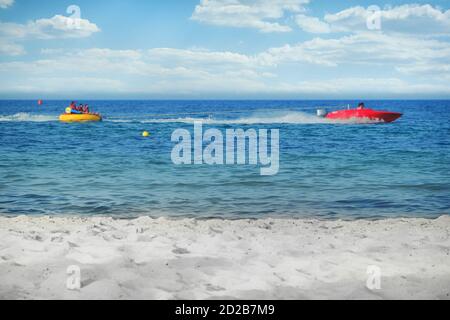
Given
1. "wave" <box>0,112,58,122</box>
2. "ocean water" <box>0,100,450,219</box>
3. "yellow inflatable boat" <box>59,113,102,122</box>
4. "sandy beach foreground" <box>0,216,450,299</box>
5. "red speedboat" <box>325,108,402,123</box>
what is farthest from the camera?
"wave" <box>0,112,58,122</box>

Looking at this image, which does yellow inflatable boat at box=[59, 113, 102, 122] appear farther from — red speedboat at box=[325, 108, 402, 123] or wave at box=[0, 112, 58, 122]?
red speedboat at box=[325, 108, 402, 123]

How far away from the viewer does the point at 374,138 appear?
3684cm

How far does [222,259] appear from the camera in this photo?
7.66 metres

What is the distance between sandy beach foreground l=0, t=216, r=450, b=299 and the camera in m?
6.41

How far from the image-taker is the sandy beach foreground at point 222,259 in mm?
6410

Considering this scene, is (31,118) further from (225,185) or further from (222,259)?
(222,259)

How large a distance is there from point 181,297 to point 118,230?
3781mm

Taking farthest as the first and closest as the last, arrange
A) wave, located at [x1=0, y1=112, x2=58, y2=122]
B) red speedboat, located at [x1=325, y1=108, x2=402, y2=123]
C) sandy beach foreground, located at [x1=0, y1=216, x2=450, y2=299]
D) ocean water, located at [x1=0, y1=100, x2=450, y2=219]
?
1. wave, located at [x1=0, y1=112, x2=58, y2=122]
2. red speedboat, located at [x1=325, y1=108, x2=402, y2=123]
3. ocean water, located at [x1=0, y1=100, x2=450, y2=219]
4. sandy beach foreground, located at [x1=0, y1=216, x2=450, y2=299]

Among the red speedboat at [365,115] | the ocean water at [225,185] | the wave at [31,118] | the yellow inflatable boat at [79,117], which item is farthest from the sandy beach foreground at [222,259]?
the wave at [31,118]

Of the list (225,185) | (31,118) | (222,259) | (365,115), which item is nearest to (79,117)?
(31,118)

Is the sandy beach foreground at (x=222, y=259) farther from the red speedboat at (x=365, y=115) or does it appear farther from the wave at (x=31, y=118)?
the wave at (x=31, y=118)

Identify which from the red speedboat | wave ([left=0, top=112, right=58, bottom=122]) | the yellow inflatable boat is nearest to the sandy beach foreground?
the red speedboat
